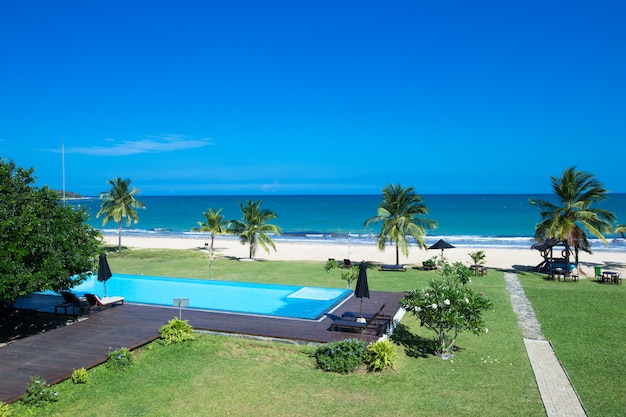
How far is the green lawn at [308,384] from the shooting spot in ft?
27.8

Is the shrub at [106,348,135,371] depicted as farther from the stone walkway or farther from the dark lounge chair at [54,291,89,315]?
the stone walkway

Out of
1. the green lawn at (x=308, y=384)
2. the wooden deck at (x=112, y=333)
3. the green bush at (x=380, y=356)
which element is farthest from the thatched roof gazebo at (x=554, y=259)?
the green bush at (x=380, y=356)

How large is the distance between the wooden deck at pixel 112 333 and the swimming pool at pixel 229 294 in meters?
0.96

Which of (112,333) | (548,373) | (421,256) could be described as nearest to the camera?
(548,373)

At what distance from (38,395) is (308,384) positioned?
16.8ft

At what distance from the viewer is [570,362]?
10.8m

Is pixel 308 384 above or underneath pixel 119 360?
underneath

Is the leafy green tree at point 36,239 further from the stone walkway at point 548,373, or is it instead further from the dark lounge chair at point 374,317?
the stone walkway at point 548,373

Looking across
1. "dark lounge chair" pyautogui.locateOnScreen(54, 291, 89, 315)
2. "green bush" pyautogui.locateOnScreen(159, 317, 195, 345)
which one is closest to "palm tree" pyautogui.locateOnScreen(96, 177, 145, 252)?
"dark lounge chair" pyautogui.locateOnScreen(54, 291, 89, 315)

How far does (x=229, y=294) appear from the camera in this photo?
1930 centimetres

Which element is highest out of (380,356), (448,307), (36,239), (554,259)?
(36,239)

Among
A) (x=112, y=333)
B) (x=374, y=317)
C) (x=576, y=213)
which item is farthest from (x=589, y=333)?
(x=112, y=333)

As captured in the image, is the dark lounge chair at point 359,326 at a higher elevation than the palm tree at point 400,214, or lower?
lower

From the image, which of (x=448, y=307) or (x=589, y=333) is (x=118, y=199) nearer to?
Result: (x=448, y=307)
